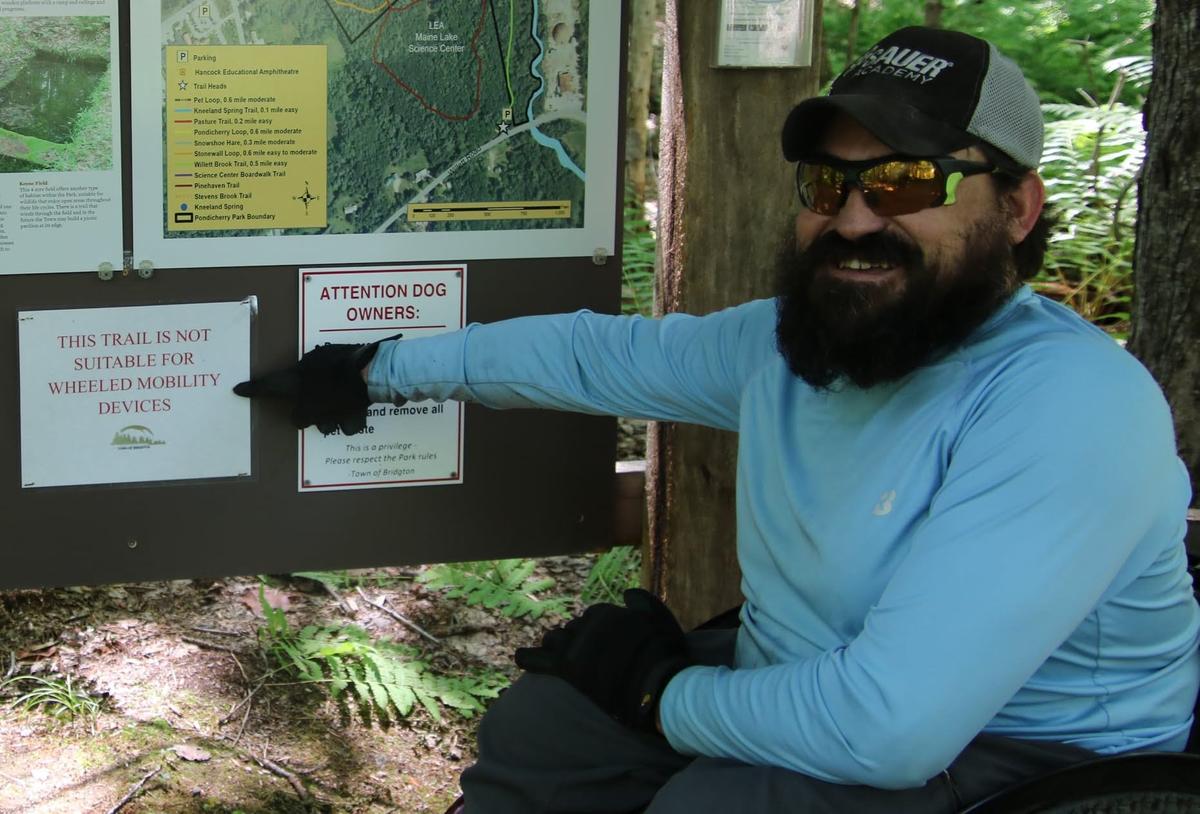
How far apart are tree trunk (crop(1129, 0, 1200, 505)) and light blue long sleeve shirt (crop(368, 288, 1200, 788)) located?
4.39 ft

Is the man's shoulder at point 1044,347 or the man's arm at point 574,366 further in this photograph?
the man's arm at point 574,366

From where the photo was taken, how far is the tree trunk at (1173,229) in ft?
11.6

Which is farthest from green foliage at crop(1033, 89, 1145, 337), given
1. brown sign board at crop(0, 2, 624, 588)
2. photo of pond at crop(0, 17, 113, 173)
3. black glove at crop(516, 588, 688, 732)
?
photo of pond at crop(0, 17, 113, 173)

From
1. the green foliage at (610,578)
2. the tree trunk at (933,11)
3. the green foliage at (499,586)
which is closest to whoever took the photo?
the green foliage at (499,586)

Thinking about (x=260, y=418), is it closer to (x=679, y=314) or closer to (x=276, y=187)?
(x=276, y=187)

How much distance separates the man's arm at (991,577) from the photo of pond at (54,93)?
1737 mm

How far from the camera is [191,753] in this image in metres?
3.98

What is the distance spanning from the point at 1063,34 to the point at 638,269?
3572 millimetres

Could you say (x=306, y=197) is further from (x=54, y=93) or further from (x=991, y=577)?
(x=991, y=577)

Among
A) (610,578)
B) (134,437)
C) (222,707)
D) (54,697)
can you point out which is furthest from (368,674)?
(134,437)

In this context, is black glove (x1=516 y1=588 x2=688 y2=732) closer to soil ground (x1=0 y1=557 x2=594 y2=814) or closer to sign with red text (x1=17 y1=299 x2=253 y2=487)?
sign with red text (x1=17 y1=299 x2=253 y2=487)

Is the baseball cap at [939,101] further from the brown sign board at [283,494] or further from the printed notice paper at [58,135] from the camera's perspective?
the printed notice paper at [58,135]

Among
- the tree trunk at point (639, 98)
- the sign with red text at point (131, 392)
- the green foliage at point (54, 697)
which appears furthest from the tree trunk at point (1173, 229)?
the tree trunk at point (639, 98)

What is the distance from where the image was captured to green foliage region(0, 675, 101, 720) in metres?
4.09
